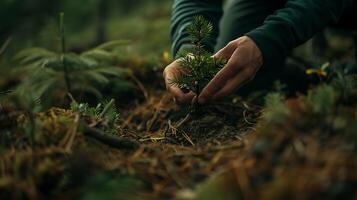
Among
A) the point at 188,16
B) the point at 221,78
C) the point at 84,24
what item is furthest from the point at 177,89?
the point at 84,24

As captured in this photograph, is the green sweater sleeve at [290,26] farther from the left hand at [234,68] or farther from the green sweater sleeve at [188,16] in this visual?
the green sweater sleeve at [188,16]

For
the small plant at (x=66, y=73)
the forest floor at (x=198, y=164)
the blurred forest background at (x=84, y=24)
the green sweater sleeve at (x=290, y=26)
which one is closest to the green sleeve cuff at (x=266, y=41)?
the green sweater sleeve at (x=290, y=26)

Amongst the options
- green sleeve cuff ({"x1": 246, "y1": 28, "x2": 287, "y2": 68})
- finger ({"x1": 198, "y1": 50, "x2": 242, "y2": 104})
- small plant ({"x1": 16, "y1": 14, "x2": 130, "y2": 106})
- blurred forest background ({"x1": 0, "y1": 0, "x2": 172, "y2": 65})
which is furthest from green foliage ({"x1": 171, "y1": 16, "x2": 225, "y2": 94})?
blurred forest background ({"x1": 0, "y1": 0, "x2": 172, "y2": 65})

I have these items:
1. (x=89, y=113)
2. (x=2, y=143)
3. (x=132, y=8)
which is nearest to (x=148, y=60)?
(x=89, y=113)

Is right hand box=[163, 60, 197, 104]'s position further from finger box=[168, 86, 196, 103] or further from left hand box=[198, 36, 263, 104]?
left hand box=[198, 36, 263, 104]

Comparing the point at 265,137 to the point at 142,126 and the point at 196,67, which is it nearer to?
the point at 196,67

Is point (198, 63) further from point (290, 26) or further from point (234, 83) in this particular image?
point (290, 26)
